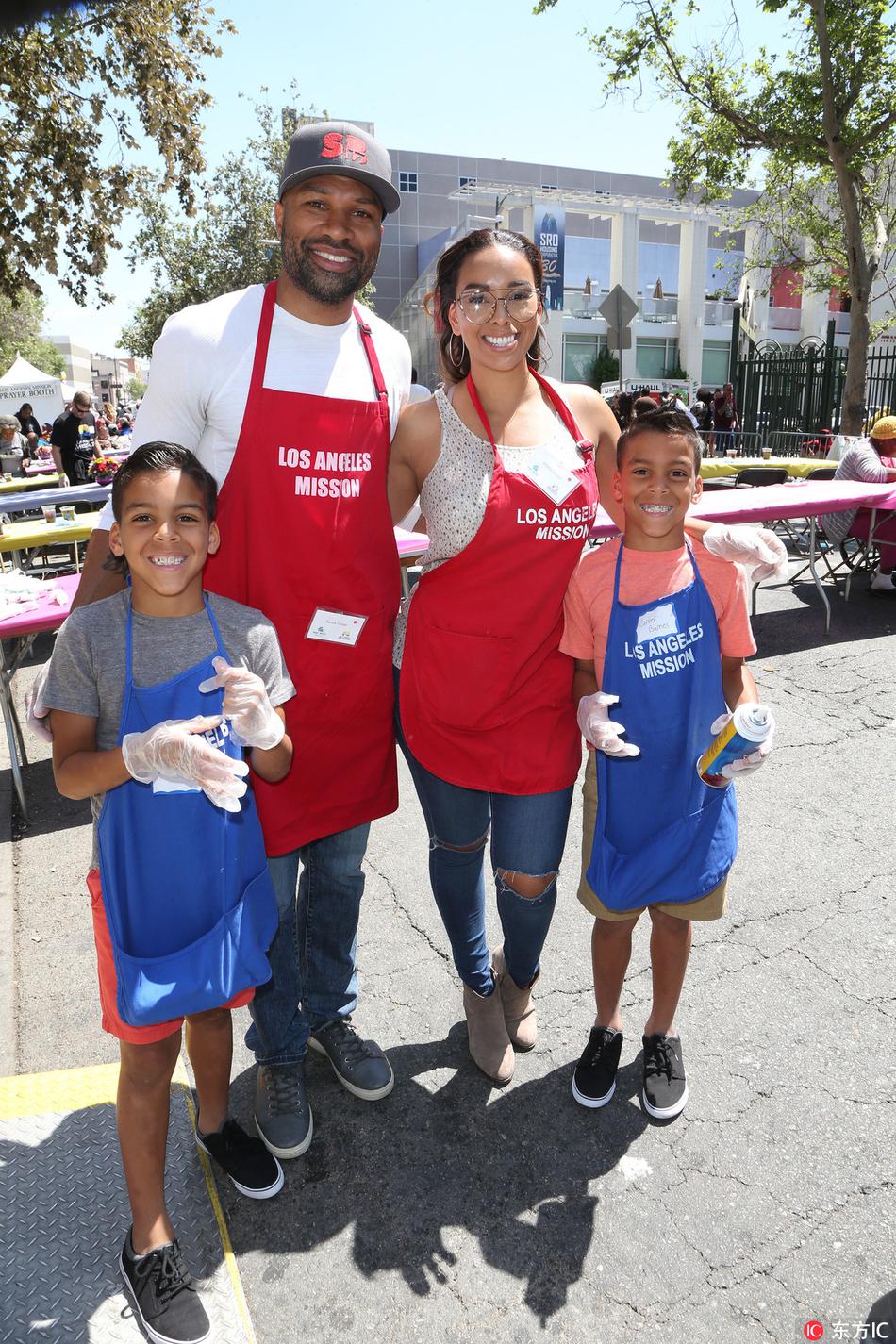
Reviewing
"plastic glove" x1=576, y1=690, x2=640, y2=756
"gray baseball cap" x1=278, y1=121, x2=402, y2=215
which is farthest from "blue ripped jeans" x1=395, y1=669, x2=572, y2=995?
"gray baseball cap" x1=278, y1=121, x2=402, y2=215

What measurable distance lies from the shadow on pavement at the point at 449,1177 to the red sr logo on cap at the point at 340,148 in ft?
7.47

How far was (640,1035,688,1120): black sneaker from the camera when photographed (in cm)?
224

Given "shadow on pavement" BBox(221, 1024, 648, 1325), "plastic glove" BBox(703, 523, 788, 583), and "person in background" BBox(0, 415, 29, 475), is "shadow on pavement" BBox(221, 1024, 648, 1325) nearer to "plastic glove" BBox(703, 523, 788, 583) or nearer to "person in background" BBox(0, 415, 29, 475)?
"plastic glove" BBox(703, 523, 788, 583)

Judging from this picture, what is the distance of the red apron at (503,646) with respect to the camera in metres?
2.02

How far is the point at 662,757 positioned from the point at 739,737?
0.26m

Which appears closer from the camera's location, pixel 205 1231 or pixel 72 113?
pixel 205 1231

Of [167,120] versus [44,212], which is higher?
[167,120]

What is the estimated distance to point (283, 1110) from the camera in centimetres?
219

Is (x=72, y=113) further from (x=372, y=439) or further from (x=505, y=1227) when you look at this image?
(x=505, y=1227)

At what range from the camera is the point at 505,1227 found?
1.96 m

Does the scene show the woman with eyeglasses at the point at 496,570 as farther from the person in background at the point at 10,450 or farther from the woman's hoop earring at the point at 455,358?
the person in background at the point at 10,450

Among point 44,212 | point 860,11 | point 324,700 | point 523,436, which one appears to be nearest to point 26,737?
point 324,700

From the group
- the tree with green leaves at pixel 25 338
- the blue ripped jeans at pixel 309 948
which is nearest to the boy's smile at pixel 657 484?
the blue ripped jeans at pixel 309 948

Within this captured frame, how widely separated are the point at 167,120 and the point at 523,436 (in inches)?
337
